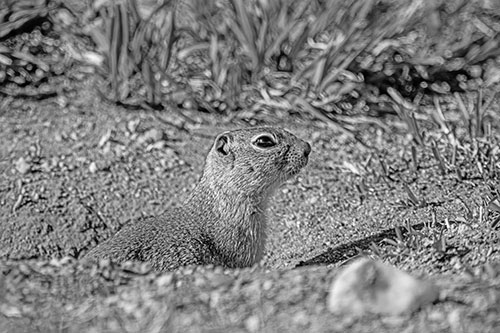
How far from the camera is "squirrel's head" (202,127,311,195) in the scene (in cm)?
546

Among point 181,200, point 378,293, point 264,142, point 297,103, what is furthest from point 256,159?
point 378,293

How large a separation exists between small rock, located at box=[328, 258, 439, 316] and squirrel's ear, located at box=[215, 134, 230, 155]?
6.70ft

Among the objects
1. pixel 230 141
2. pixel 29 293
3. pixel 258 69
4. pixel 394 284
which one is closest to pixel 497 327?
pixel 394 284

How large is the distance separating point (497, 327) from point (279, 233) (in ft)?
8.79

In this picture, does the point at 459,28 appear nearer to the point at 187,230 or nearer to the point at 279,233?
the point at 279,233

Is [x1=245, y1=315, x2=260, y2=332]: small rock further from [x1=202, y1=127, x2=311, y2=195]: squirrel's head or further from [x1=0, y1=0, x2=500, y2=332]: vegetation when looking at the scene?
[x1=202, y1=127, x2=311, y2=195]: squirrel's head

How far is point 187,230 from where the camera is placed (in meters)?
5.19

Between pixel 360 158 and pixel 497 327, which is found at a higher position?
pixel 497 327

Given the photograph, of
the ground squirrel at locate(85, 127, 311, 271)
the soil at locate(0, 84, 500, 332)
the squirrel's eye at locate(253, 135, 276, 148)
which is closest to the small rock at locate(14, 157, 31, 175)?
the soil at locate(0, 84, 500, 332)

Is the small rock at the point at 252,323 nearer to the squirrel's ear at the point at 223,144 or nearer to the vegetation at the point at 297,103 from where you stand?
the vegetation at the point at 297,103

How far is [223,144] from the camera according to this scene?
18.1ft

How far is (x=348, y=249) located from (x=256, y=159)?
668mm

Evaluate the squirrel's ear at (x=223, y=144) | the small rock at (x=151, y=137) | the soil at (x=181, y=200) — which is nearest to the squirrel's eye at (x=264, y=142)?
the squirrel's ear at (x=223, y=144)

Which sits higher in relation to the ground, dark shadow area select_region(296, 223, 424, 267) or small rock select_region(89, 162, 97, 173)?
dark shadow area select_region(296, 223, 424, 267)
